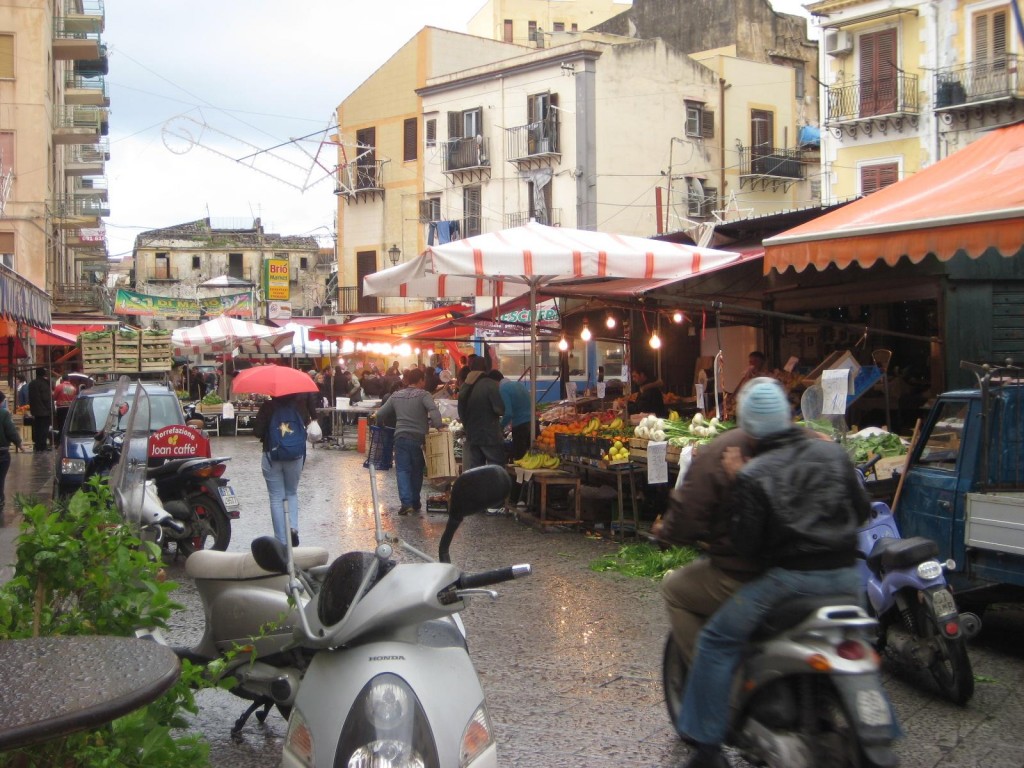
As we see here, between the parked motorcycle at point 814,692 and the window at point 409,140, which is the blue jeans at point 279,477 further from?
the window at point 409,140

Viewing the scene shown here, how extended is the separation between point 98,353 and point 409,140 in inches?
1016

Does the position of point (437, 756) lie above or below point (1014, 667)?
above

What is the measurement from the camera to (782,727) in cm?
411

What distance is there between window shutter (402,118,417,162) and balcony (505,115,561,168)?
591cm

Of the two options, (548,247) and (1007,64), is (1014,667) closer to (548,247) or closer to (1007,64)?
(548,247)

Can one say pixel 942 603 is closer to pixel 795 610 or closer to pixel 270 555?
pixel 795 610

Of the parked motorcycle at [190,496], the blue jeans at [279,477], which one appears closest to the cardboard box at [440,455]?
the blue jeans at [279,477]

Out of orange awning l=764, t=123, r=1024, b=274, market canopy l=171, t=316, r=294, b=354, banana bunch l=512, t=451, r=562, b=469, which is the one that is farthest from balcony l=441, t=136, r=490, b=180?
orange awning l=764, t=123, r=1024, b=274

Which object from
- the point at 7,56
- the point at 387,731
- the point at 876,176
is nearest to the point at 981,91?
the point at 876,176

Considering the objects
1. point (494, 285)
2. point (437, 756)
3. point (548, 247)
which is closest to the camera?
point (437, 756)

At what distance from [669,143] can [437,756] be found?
38.0 m

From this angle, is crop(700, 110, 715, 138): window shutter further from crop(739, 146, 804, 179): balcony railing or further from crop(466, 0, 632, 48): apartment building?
crop(466, 0, 632, 48): apartment building

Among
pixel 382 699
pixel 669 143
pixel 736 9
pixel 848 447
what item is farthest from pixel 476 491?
pixel 736 9

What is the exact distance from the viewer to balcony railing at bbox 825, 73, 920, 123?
1161 inches
